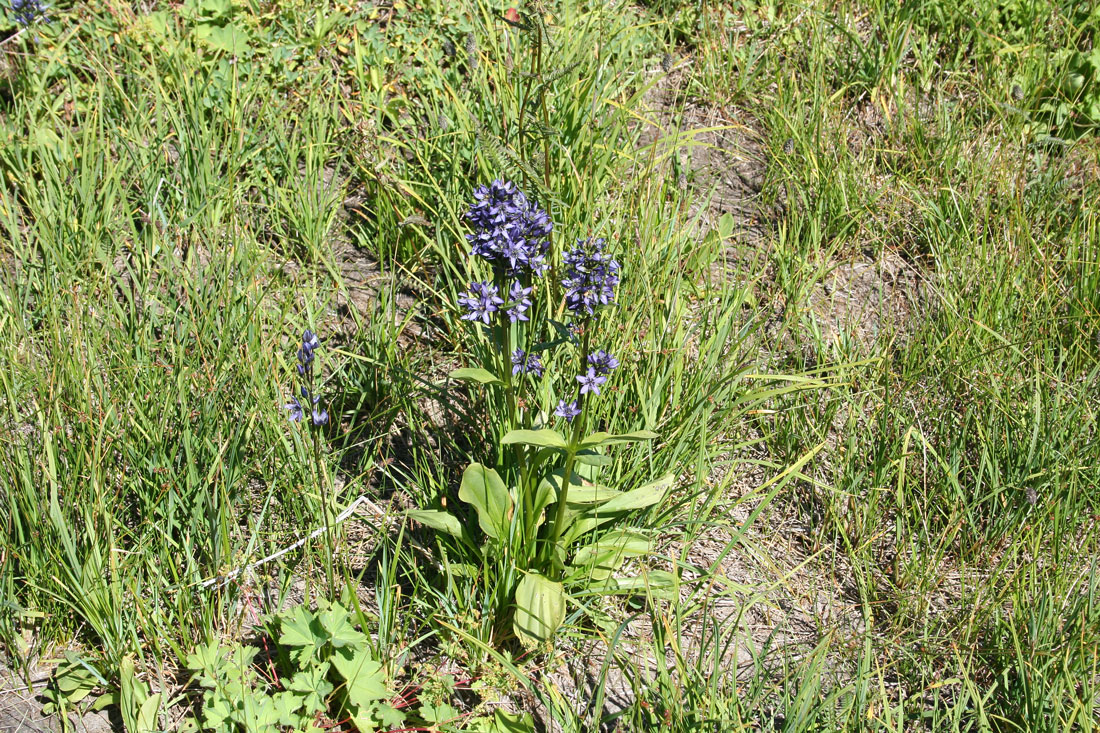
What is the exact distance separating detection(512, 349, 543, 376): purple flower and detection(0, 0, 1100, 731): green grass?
38 cm

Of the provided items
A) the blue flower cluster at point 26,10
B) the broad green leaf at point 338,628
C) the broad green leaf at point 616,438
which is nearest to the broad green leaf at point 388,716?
the broad green leaf at point 338,628

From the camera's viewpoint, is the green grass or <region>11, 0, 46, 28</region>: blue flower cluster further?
<region>11, 0, 46, 28</region>: blue flower cluster

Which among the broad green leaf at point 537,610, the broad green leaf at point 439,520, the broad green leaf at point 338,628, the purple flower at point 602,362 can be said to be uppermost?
the purple flower at point 602,362

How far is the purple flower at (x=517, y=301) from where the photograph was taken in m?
1.96

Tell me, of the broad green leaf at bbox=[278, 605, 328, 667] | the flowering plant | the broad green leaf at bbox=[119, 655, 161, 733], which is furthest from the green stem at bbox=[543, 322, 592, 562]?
the broad green leaf at bbox=[119, 655, 161, 733]

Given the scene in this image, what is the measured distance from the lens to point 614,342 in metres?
2.67

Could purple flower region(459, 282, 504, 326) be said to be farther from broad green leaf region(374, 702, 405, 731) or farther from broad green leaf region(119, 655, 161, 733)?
broad green leaf region(119, 655, 161, 733)

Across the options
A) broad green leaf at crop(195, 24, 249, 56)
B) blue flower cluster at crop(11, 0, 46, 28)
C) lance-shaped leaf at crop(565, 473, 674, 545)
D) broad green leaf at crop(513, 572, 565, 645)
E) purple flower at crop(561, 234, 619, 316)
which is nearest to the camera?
purple flower at crop(561, 234, 619, 316)

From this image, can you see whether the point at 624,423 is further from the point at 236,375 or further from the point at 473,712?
the point at 236,375

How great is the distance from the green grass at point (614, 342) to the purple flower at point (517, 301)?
0.24 metres

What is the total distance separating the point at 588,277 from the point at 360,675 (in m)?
1.03

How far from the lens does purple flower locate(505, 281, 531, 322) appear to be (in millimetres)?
1964

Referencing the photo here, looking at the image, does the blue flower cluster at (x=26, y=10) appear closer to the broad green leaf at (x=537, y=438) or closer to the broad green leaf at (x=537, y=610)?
the broad green leaf at (x=537, y=438)

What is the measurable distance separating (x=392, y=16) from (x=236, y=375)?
2.15m
